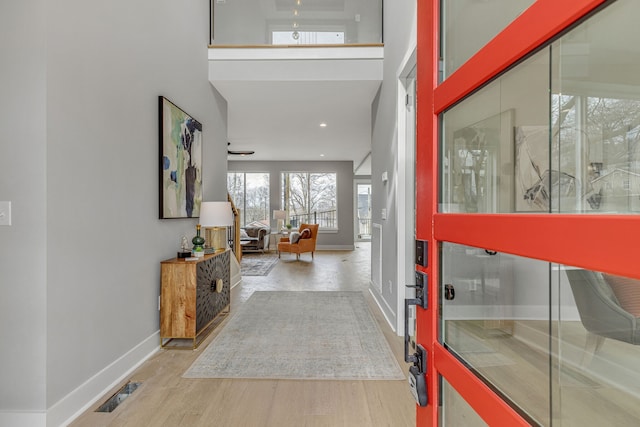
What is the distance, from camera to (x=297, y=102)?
4766 mm

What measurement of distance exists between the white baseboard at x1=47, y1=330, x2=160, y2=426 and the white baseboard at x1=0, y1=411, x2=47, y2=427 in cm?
3

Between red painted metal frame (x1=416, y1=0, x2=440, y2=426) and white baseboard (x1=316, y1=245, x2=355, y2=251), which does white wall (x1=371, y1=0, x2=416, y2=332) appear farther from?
white baseboard (x1=316, y1=245, x2=355, y2=251)

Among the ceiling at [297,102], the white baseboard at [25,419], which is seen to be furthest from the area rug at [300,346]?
the ceiling at [297,102]

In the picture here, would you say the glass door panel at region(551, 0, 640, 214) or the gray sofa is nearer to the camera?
the glass door panel at region(551, 0, 640, 214)

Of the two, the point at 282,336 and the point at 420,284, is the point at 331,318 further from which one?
the point at 420,284

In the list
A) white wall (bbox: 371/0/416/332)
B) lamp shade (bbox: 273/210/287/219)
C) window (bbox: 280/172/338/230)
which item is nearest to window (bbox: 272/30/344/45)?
white wall (bbox: 371/0/416/332)

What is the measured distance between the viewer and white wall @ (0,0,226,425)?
1714mm

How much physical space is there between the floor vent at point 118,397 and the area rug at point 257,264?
398cm

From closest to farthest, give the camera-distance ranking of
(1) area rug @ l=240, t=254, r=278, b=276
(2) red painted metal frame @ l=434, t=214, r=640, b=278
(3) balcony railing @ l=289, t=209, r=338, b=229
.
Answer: (2) red painted metal frame @ l=434, t=214, r=640, b=278, (1) area rug @ l=240, t=254, r=278, b=276, (3) balcony railing @ l=289, t=209, r=338, b=229

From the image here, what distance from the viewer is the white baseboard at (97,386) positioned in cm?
179

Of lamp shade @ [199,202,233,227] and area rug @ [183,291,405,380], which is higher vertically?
lamp shade @ [199,202,233,227]

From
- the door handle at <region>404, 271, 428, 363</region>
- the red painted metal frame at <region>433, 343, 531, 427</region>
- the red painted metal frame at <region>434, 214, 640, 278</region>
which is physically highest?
the red painted metal frame at <region>434, 214, 640, 278</region>

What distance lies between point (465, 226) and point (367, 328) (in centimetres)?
279

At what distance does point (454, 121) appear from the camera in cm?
80
